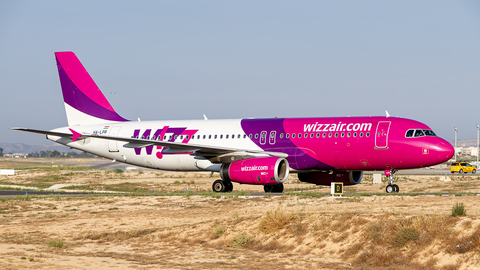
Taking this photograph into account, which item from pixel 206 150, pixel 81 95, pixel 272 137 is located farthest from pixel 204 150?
pixel 81 95

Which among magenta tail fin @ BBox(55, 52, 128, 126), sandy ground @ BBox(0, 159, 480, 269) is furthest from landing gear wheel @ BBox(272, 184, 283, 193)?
magenta tail fin @ BBox(55, 52, 128, 126)

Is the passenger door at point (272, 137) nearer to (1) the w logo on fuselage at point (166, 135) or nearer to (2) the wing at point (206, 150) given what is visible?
Answer: (2) the wing at point (206, 150)

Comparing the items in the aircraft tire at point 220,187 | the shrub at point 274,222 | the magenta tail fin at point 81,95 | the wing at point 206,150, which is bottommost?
the shrub at point 274,222

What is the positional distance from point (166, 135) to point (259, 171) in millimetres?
8712

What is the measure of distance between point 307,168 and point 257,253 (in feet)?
43.8

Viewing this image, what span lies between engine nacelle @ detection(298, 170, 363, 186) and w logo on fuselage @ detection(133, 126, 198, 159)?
7681mm

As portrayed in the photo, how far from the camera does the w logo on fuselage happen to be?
113 feet

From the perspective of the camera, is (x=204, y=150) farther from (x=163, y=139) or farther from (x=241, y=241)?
(x=241, y=241)

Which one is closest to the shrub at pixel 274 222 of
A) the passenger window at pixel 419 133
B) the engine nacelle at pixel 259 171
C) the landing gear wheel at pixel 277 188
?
the engine nacelle at pixel 259 171

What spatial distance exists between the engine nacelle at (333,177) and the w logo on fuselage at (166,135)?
7.68m

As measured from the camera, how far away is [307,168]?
1183 inches

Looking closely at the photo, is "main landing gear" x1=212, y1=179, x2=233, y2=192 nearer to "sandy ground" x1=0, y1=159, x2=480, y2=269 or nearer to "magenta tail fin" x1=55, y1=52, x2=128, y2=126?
"sandy ground" x1=0, y1=159, x2=480, y2=269

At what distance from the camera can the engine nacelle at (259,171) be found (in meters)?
28.5

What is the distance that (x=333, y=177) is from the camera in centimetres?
3200
